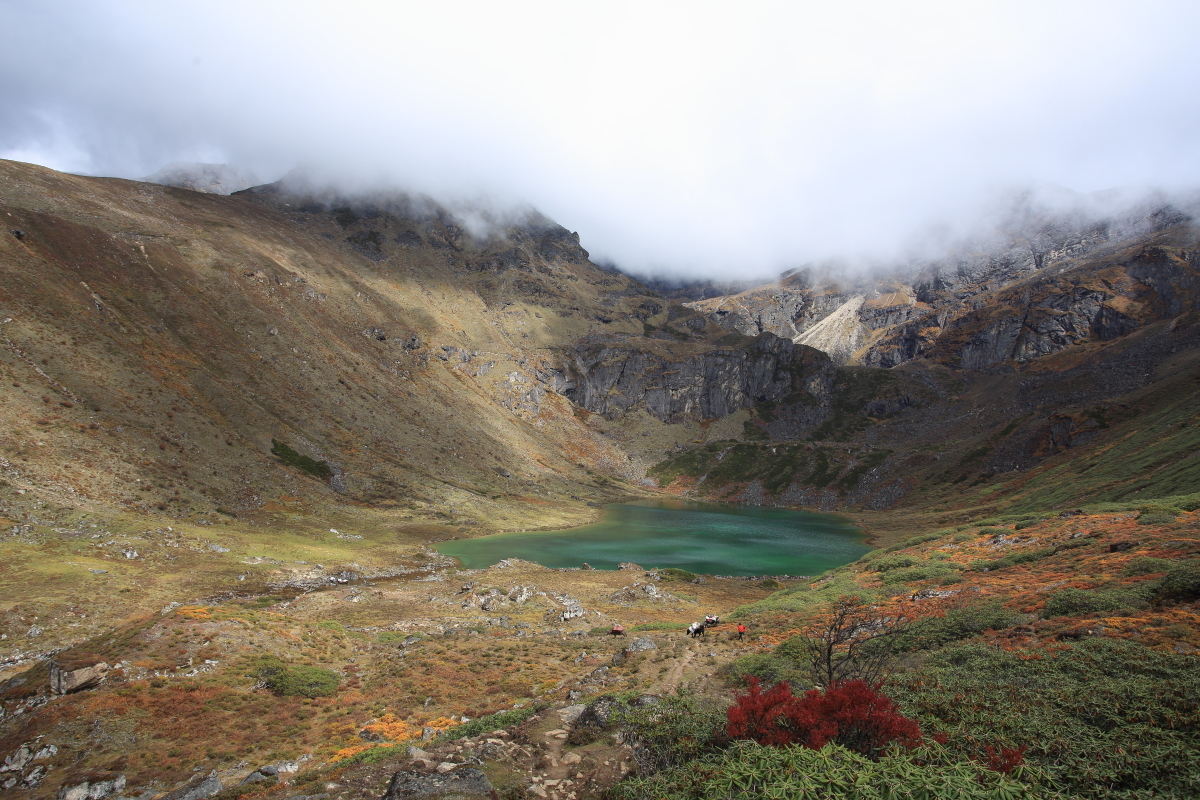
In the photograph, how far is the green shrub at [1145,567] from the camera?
1895 cm

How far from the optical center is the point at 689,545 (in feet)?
265

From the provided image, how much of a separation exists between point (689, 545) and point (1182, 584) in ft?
221

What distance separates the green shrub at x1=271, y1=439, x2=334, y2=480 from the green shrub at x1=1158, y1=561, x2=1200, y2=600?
279ft

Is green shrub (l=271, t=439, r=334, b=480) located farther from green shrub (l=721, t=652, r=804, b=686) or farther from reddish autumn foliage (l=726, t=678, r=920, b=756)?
reddish autumn foliage (l=726, t=678, r=920, b=756)

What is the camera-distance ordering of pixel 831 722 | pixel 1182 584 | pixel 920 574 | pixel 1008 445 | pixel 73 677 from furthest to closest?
1. pixel 1008 445
2. pixel 920 574
3. pixel 1182 584
4. pixel 73 677
5. pixel 831 722

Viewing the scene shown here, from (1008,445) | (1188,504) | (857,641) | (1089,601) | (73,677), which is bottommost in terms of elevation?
(1008,445)

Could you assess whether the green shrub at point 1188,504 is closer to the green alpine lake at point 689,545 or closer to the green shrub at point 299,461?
the green alpine lake at point 689,545

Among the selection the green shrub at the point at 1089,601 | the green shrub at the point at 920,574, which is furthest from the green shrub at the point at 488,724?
the green shrub at the point at 920,574

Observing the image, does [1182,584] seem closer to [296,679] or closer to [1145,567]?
[1145,567]

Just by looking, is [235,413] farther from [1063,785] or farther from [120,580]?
[1063,785]

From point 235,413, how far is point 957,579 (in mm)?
86639

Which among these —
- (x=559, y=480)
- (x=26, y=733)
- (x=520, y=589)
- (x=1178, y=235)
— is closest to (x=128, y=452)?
(x=520, y=589)

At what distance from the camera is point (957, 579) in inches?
1121

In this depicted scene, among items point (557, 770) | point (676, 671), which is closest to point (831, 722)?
point (557, 770)
